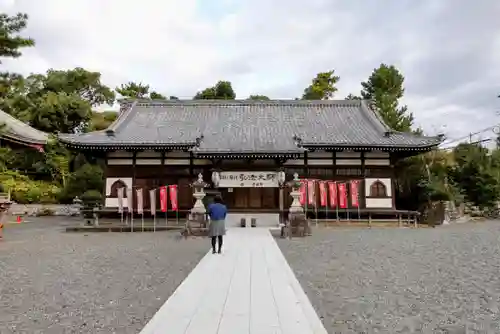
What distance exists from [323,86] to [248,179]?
107 ft

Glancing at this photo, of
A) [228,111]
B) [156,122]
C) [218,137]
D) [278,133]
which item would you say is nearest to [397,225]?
[278,133]

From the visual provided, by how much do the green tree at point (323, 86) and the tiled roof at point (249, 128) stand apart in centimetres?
2198

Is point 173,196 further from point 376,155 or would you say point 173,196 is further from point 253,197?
point 376,155

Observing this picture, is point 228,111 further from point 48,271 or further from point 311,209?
point 48,271

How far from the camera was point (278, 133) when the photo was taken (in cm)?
2333

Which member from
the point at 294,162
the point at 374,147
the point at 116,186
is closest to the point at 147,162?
the point at 116,186

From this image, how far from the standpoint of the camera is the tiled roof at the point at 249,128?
68.0ft

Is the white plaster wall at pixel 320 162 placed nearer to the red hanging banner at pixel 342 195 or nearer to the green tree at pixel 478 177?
the red hanging banner at pixel 342 195

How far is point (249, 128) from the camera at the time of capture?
24297 mm

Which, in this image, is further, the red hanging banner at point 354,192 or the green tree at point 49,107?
the green tree at point 49,107

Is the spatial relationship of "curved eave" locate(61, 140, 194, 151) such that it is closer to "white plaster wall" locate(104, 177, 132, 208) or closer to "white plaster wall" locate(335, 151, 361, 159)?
"white plaster wall" locate(104, 177, 132, 208)

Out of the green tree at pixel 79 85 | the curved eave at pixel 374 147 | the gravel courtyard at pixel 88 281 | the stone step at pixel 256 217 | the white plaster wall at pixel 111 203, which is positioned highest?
the green tree at pixel 79 85

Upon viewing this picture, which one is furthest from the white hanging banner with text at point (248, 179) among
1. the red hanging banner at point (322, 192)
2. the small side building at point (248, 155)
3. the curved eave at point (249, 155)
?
the red hanging banner at point (322, 192)

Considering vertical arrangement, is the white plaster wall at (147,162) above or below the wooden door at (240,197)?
above
